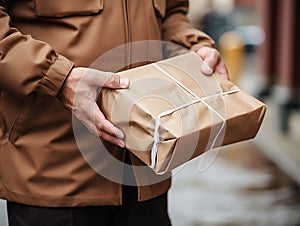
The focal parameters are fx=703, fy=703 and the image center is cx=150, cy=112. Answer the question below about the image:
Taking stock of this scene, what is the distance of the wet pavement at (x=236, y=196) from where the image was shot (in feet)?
→ 15.0

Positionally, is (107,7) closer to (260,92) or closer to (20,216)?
(20,216)

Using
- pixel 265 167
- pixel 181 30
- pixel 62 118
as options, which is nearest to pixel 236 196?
pixel 265 167

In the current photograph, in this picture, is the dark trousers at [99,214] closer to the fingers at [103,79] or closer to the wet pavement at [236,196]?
the fingers at [103,79]

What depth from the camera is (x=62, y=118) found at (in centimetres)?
188

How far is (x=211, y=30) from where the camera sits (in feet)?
53.7

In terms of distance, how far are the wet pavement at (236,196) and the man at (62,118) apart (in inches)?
102

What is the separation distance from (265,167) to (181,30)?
407 centimetres

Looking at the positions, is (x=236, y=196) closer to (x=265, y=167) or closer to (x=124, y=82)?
(x=265, y=167)

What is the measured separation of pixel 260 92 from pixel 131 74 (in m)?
6.61

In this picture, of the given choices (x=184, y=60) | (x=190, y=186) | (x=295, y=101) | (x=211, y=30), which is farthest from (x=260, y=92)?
(x=211, y=30)

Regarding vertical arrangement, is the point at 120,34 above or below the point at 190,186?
above

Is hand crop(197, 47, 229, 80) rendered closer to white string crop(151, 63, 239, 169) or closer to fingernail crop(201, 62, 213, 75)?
fingernail crop(201, 62, 213, 75)

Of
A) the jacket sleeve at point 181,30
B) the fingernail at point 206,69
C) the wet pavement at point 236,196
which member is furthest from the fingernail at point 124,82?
the wet pavement at point 236,196

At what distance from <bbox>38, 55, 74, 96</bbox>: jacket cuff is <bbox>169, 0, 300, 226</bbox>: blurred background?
284 centimetres
